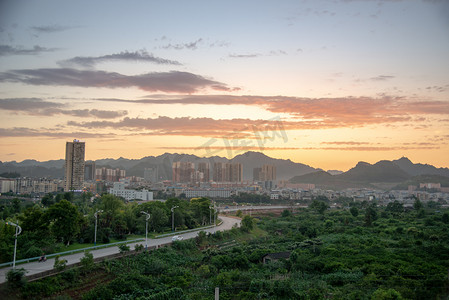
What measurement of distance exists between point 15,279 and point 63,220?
229 inches

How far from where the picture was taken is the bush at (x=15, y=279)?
9.80 m

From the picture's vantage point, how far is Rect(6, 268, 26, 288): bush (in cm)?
980

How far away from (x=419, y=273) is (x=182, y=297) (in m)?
7.73

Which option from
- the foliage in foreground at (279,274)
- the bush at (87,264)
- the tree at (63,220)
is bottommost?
the foliage in foreground at (279,274)

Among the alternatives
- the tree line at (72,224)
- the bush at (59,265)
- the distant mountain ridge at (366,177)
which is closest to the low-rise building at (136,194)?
the tree line at (72,224)

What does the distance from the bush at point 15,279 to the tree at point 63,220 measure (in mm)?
5614

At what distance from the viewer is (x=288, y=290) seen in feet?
34.3

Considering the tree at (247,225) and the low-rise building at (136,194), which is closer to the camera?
the tree at (247,225)

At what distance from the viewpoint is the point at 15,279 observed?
990 cm

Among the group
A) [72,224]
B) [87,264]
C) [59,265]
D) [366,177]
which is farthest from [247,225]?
[366,177]

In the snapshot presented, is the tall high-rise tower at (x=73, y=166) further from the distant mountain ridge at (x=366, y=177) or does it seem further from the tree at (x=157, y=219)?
the distant mountain ridge at (x=366, y=177)

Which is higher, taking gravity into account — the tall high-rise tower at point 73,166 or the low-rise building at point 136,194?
the tall high-rise tower at point 73,166

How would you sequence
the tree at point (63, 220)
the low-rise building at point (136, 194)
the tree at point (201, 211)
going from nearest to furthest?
the tree at point (63, 220), the tree at point (201, 211), the low-rise building at point (136, 194)

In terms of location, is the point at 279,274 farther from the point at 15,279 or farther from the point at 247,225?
the point at 247,225
